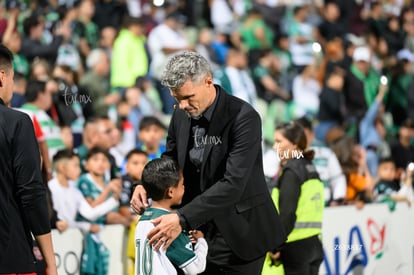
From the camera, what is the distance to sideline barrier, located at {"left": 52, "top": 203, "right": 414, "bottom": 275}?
9.40 metres

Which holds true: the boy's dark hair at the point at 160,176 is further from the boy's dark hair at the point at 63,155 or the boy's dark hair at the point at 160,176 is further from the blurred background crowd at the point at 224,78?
the boy's dark hair at the point at 63,155

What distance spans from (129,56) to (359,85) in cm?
372

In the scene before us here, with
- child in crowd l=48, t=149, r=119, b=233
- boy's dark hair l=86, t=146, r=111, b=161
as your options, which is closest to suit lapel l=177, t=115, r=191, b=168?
child in crowd l=48, t=149, r=119, b=233

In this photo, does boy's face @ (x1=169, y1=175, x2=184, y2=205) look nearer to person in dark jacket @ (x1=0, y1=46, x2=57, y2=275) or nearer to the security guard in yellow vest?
person in dark jacket @ (x1=0, y1=46, x2=57, y2=275)

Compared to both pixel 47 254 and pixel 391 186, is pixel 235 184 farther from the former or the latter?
pixel 391 186

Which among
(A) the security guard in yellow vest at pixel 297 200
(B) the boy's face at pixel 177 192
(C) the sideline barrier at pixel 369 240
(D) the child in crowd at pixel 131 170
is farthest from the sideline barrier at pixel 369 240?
(B) the boy's face at pixel 177 192

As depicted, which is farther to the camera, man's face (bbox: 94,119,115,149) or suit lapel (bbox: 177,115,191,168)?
man's face (bbox: 94,119,115,149)

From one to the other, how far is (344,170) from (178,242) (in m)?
5.36

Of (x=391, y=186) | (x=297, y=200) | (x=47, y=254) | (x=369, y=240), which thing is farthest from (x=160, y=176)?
(x=391, y=186)

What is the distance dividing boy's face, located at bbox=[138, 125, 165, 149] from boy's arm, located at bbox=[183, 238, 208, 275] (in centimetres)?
424

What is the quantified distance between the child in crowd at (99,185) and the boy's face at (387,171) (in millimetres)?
3703

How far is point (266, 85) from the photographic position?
1388 cm

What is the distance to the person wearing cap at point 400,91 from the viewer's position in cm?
1522

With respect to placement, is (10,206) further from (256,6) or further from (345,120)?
(256,6)
